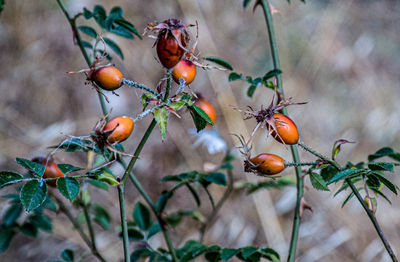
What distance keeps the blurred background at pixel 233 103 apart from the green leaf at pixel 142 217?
850mm

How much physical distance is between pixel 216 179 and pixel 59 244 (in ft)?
3.87

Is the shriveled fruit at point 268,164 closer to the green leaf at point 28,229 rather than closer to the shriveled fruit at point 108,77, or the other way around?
the shriveled fruit at point 108,77

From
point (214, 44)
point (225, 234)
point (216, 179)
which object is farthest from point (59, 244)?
point (214, 44)

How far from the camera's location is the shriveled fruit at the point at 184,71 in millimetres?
593

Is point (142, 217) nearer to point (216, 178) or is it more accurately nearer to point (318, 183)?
point (216, 178)

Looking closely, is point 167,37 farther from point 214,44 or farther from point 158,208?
point 214,44

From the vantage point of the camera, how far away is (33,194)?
544mm

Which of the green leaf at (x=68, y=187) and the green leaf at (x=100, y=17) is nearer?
the green leaf at (x=68, y=187)

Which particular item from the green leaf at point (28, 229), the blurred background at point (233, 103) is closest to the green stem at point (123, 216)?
the green leaf at point (28, 229)

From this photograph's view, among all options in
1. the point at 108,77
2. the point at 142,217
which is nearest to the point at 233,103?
the point at 142,217

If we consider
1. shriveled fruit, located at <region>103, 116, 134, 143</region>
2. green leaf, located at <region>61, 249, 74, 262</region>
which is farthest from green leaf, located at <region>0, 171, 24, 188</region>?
green leaf, located at <region>61, 249, 74, 262</region>

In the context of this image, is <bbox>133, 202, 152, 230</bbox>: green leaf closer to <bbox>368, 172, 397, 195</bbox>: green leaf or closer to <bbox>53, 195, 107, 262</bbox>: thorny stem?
<bbox>53, 195, 107, 262</bbox>: thorny stem

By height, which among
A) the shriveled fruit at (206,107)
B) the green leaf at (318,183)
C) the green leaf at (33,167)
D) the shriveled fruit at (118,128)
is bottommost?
the green leaf at (318,183)

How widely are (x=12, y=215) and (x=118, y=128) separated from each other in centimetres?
65
